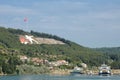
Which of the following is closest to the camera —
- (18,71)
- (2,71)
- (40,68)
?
(2,71)

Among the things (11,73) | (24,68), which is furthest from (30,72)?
(11,73)

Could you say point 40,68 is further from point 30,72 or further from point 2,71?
point 2,71

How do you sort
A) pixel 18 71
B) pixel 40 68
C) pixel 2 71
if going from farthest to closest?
pixel 40 68 < pixel 18 71 < pixel 2 71

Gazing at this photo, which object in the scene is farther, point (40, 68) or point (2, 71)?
point (40, 68)

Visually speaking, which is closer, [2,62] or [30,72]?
[2,62]

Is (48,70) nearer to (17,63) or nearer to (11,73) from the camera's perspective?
(17,63)

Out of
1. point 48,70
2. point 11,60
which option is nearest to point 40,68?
point 48,70

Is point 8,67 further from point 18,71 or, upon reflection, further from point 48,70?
point 48,70

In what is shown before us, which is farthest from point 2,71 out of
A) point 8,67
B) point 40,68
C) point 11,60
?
point 40,68
